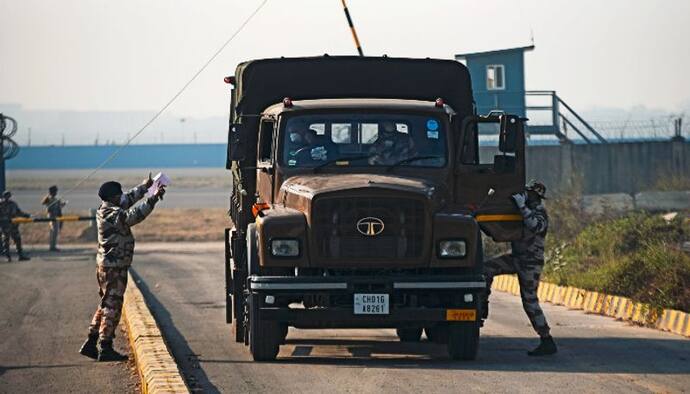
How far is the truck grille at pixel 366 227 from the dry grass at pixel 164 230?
34.9 metres

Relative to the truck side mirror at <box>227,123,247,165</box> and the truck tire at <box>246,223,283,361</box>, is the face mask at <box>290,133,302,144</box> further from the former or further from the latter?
the truck tire at <box>246,223,283,361</box>

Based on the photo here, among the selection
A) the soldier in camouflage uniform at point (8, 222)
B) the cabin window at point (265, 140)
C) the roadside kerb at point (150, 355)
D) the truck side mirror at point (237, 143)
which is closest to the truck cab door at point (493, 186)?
the cabin window at point (265, 140)

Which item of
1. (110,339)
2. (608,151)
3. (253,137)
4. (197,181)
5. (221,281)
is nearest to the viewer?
(110,339)

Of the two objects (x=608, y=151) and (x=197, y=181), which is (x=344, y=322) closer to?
(x=608, y=151)

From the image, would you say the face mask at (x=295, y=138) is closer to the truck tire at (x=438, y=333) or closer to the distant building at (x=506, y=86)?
the truck tire at (x=438, y=333)

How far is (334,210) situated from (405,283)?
1.05m

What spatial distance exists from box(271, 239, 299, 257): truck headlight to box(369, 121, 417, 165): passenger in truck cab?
5.57 feet

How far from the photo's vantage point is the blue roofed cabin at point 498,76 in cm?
4781

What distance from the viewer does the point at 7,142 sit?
41.1 meters

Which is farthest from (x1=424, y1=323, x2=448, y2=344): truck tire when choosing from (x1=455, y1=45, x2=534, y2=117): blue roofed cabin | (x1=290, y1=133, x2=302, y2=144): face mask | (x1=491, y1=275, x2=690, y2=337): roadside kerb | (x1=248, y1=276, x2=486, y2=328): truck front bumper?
(x1=455, y1=45, x2=534, y2=117): blue roofed cabin

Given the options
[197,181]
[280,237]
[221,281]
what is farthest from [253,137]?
[197,181]

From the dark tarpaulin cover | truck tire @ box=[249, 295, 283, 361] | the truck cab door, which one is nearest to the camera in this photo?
truck tire @ box=[249, 295, 283, 361]

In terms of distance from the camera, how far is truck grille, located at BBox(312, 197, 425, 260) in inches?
530

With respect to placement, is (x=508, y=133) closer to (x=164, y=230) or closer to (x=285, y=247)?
(x=285, y=247)
